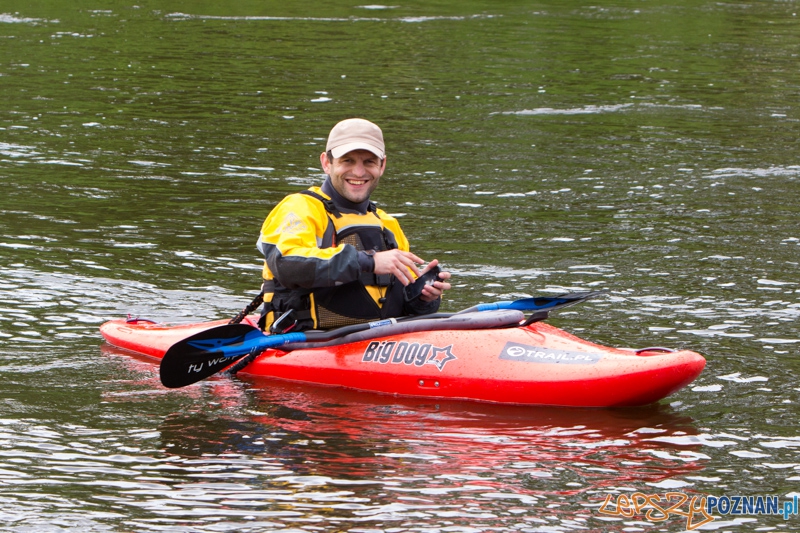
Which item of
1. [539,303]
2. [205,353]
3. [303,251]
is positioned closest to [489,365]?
[539,303]

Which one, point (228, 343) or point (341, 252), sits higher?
point (341, 252)

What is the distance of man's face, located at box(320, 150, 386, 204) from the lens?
6.61 m

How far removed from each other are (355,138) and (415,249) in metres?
3.62

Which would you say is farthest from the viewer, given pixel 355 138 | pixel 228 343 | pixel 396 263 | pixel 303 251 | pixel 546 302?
pixel 546 302

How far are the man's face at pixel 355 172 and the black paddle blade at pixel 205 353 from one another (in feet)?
3.04

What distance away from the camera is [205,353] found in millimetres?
6660

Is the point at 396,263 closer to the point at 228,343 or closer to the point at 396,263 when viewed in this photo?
the point at 396,263

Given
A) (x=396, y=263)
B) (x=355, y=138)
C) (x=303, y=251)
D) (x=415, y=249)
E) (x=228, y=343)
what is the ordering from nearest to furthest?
1. (x=396, y=263)
2. (x=303, y=251)
3. (x=355, y=138)
4. (x=228, y=343)
5. (x=415, y=249)

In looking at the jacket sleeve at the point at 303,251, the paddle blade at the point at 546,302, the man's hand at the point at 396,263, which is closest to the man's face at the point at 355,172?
the jacket sleeve at the point at 303,251

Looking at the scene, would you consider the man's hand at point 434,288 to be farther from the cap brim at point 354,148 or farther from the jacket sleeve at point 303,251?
the cap brim at point 354,148

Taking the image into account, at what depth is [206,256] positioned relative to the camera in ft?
32.0

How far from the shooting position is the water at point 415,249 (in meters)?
5.16

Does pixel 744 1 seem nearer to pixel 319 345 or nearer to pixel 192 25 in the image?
pixel 192 25

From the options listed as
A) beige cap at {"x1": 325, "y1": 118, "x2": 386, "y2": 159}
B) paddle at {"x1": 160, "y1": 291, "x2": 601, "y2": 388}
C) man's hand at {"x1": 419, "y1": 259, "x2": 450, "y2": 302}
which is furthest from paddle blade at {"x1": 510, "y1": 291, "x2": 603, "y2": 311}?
beige cap at {"x1": 325, "y1": 118, "x2": 386, "y2": 159}
